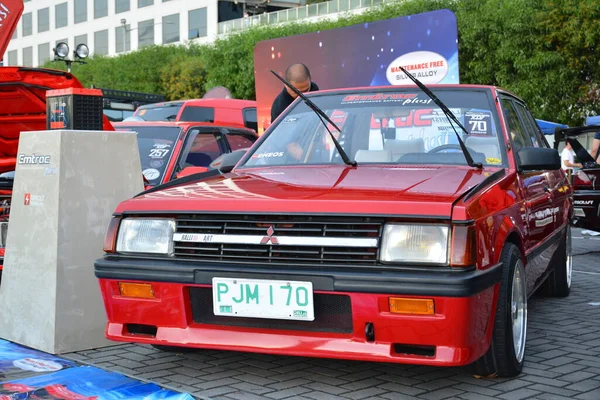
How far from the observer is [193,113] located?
16047mm

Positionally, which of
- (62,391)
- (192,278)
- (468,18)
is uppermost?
(468,18)

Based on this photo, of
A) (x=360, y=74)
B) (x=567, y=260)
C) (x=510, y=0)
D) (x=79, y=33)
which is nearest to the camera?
(x=567, y=260)

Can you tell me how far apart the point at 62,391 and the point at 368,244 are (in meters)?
1.55

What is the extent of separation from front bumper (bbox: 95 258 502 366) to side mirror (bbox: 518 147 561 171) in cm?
114

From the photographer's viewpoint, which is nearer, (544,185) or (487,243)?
(487,243)

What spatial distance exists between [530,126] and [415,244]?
114 inches

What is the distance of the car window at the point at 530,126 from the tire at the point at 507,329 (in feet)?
5.90

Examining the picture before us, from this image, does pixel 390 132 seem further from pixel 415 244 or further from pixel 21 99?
pixel 21 99

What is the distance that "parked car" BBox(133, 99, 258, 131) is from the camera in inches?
632

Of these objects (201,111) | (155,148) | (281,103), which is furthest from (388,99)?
(201,111)

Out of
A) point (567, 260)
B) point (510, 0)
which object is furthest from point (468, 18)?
point (567, 260)

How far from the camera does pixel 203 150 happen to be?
8398mm

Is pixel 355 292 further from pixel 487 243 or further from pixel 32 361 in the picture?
pixel 32 361

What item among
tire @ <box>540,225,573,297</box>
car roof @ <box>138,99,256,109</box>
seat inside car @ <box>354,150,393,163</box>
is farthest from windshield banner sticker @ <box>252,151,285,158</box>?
car roof @ <box>138,99,256,109</box>
